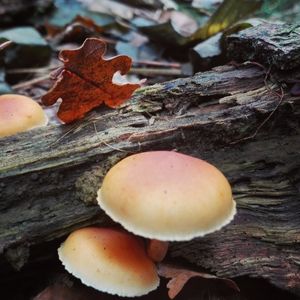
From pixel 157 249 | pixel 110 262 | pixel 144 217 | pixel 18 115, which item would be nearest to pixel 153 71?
pixel 18 115

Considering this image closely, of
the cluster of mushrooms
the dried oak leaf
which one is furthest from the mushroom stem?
the dried oak leaf

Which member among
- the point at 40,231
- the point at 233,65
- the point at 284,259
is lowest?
the point at 284,259

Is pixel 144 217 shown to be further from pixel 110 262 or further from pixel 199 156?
pixel 199 156

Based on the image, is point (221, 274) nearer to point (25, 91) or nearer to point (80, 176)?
point (80, 176)

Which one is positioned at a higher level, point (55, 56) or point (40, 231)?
point (40, 231)

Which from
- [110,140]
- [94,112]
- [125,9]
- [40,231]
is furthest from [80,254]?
[125,9]

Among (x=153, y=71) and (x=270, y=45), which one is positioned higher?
(x=270, y=45)
